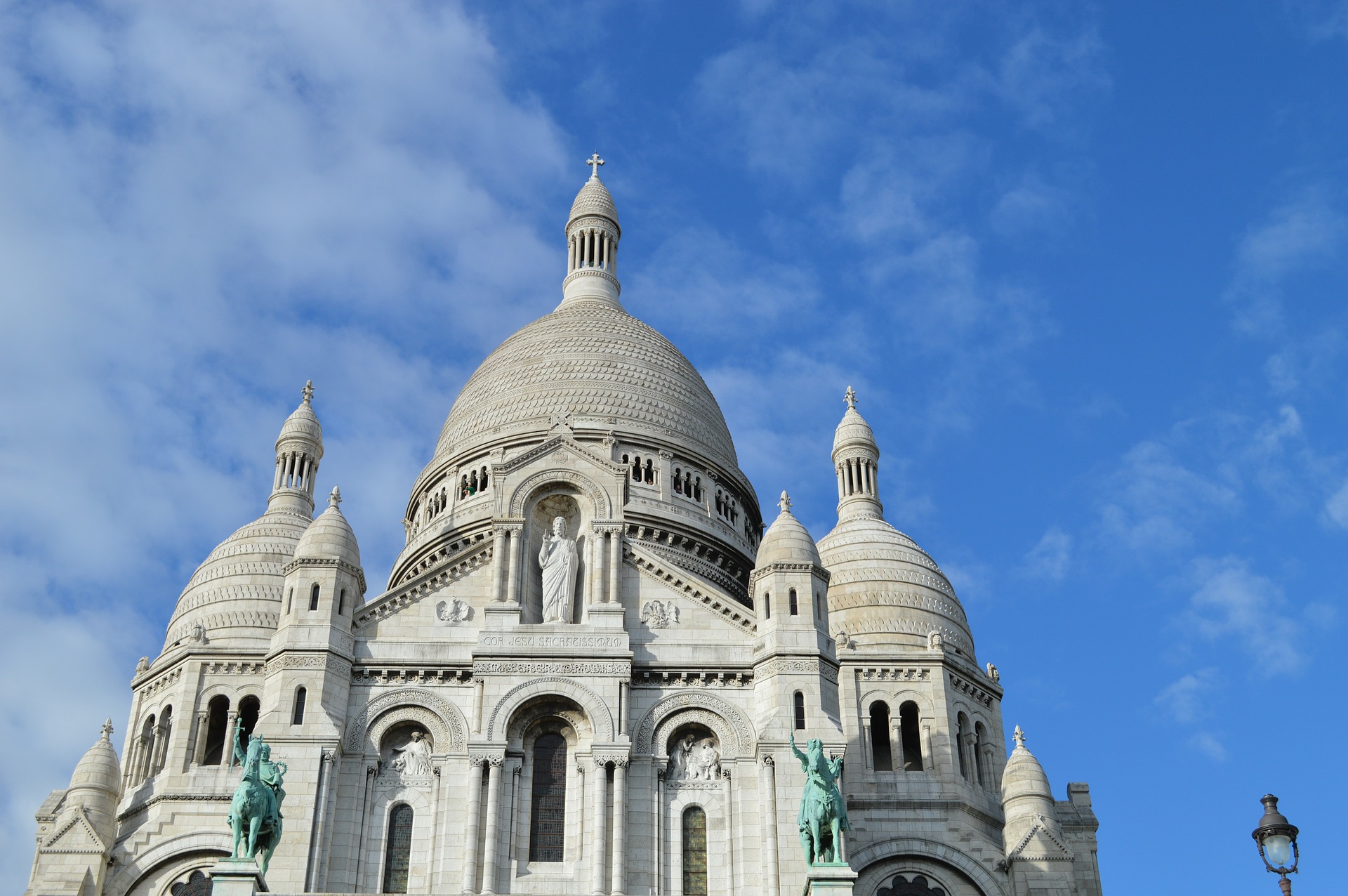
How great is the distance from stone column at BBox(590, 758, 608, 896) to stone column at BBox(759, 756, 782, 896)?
137 inches

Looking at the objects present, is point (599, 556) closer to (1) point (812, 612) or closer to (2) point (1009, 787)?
(1) point (812, 612)

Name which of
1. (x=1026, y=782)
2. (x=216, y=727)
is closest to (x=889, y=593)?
(x=1026, y=782)

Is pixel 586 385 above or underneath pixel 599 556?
above

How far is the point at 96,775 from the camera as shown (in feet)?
139

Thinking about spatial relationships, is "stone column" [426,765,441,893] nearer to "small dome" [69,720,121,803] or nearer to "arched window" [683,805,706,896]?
"arched window" [683,805,706,896]

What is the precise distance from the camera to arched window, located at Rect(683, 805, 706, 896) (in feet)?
118

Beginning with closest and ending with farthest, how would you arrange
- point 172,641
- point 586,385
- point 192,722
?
point 192,722, point 172,641, point 586,385

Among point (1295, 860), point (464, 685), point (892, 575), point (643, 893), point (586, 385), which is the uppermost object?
point (586, 385)

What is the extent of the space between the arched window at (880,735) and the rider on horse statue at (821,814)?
1284 centimetres

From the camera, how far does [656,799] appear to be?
121ft

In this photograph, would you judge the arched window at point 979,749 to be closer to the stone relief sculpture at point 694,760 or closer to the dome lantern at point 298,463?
the stone relief sculpture at point 694,760

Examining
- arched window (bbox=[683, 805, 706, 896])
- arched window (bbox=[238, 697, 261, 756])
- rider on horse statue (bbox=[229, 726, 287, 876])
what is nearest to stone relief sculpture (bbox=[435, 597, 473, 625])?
rider on horse statue (bbox=[229, 726, 287, 876])

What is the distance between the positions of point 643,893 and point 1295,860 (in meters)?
18.4

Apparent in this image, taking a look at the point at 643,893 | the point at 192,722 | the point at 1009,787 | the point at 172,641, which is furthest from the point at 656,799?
the point at 172,641
